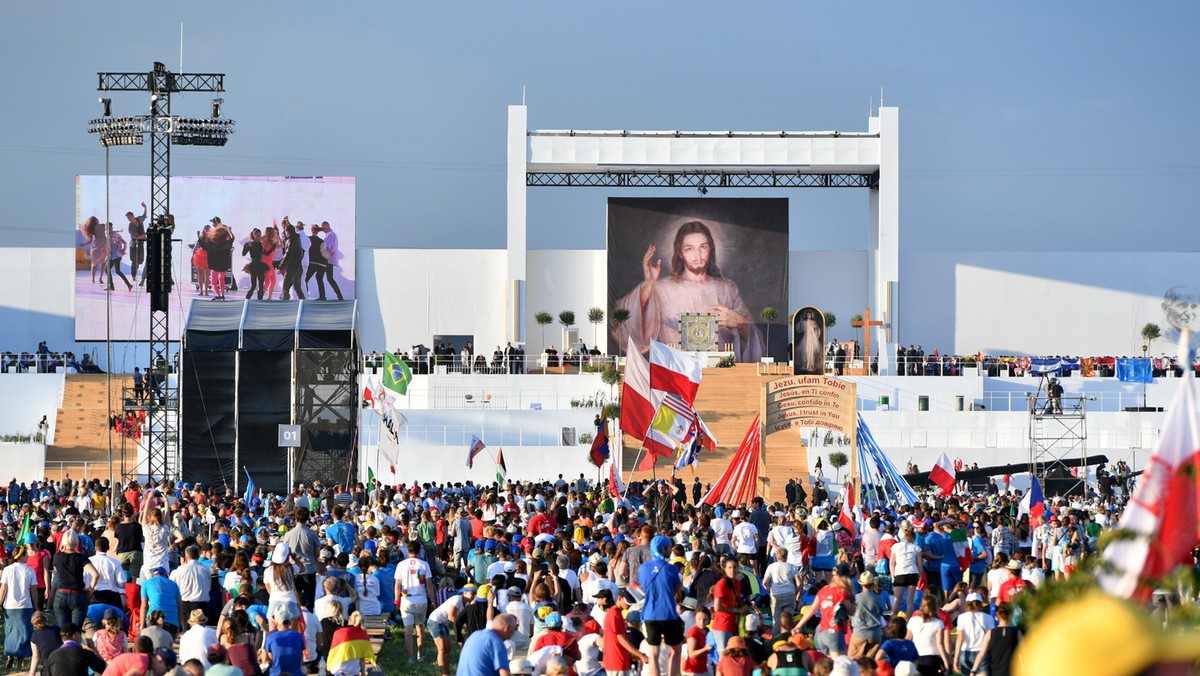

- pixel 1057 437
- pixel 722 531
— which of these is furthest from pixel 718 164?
pixel 722 531

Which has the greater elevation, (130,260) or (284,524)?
(130,260)

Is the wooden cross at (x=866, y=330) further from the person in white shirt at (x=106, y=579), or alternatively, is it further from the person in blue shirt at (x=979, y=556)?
the person in white shirt at (x=106, y=579)

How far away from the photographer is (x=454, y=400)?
47500 millimetres

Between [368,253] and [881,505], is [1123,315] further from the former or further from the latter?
[881,505]

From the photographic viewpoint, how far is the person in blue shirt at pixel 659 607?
1147 centimetres

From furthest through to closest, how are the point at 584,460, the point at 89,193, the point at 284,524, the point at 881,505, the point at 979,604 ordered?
the point at 89,193 → the point at 584,460 → the point at 881,505 → the point at 284,524 → the point at 979,604

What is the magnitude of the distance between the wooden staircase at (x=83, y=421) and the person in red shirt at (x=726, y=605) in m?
31.7

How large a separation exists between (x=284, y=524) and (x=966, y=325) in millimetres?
42058

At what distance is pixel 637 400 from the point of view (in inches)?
956

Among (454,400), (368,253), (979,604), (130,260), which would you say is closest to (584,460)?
(454,400)

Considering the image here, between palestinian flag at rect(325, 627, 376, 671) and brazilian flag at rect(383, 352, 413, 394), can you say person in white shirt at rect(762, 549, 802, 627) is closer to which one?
palestinian flag at rect(325, 627, 376, 671)

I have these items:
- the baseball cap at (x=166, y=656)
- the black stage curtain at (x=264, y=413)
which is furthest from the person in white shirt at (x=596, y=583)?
the black stage curtain at (x=264, y=413)

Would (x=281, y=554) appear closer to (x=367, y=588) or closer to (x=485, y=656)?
(x=367, y=588)

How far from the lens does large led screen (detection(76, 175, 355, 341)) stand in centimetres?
5512
